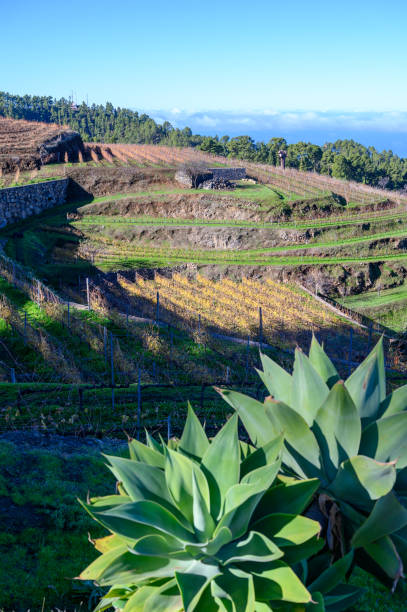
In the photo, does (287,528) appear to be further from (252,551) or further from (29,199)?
(29,199)

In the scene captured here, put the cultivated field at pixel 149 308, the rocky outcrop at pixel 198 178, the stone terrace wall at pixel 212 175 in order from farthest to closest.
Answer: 1. the stone terrace wall at pixel 212 175
2. the rocky outcrop at pixel 198 178
3. the cultivated field at pixel 149 308

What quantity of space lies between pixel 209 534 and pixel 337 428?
58cm

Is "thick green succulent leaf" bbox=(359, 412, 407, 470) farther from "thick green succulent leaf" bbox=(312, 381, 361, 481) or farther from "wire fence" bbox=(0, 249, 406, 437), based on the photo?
"wire fence" bbox=(0, 249, 406, 437)

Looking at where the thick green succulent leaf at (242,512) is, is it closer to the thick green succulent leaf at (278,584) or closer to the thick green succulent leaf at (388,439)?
the thick green succulent leaf at (278,584)

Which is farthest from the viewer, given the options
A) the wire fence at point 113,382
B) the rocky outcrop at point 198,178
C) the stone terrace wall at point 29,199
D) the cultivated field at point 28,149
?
the rocky outcrop at point 198,178

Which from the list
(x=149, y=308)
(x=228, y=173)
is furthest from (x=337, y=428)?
(x=228, y=173)

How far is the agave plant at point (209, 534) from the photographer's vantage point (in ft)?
5.19

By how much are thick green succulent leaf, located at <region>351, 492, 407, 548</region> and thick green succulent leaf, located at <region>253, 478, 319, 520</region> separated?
19cm

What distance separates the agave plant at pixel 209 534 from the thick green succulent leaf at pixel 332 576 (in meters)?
0.09

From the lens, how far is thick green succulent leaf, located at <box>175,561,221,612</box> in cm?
154

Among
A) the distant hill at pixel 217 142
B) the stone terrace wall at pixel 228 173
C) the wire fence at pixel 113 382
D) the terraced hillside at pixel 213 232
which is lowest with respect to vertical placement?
the wire fence at pixel 113 382

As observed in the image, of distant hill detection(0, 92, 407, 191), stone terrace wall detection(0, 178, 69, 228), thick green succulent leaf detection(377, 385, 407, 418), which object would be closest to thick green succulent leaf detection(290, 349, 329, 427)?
thick green succulent leaf detection(377, 385, 407, 418)

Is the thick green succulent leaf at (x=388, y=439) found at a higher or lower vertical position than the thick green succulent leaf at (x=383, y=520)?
higher

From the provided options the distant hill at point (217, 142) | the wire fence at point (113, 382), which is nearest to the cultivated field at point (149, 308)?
the wire fence at point (113, 382)
